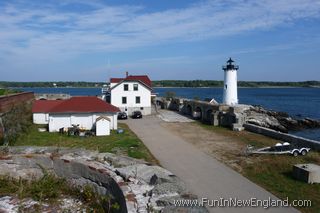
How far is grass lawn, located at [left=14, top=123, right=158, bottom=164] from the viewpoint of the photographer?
735 inches

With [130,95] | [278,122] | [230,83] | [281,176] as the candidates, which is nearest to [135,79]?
→ [130,95]

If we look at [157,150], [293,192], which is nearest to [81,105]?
[157,150]

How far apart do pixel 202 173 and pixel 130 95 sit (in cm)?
2633

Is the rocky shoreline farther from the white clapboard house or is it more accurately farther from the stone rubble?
the stone rubble

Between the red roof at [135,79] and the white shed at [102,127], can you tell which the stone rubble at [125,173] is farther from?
the red roof at [135,79]

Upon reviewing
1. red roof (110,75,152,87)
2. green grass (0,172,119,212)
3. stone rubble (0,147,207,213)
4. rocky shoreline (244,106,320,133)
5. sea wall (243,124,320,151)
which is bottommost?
rocky shoreline (244,106,320,133)

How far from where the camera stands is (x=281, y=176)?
13.4 m

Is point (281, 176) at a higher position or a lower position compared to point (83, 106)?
lower

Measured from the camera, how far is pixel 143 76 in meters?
44.7

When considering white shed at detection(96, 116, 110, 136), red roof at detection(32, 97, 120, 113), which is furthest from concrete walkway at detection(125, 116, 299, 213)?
red roof at detection(32, 97, 120, 113)

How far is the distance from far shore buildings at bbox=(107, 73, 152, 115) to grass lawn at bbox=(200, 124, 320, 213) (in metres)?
21.2

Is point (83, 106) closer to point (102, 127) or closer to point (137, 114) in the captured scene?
point (102, 127)

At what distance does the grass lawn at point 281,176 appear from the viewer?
1102cm

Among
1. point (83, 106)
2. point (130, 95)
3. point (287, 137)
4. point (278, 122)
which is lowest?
point (278, 122)
